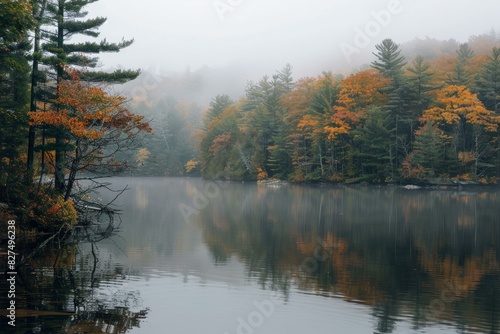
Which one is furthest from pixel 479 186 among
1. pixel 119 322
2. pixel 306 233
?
pixel 119 322

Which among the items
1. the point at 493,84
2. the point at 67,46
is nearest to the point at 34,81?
the point at 67,46

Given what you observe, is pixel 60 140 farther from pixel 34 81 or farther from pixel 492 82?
pixel 492 82

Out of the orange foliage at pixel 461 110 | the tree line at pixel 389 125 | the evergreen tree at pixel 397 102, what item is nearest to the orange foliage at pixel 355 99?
the tree line at pixel 389 125

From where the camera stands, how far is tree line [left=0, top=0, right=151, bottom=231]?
2019cm

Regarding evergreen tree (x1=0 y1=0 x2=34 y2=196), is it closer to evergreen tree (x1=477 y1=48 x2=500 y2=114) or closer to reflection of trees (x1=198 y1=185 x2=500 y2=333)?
reflection of trees (x1=198 y1=185 x2=500 y2=333)

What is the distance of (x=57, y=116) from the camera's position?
21.5 m

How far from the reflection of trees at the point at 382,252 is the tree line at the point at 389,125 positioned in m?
19.3

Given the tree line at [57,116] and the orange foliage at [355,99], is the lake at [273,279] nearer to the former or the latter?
the tree line at [57,116]

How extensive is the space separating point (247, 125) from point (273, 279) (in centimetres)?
6180

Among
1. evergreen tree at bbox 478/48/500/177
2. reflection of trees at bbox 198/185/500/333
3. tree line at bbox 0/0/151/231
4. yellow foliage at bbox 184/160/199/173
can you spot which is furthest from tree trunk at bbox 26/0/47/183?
yellow foliage at bbox 184/160/199/173

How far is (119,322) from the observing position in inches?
420

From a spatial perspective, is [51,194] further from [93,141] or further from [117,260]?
[117,260]

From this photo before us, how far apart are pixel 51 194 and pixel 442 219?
19324 mm

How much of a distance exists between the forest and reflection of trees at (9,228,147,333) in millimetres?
3935
